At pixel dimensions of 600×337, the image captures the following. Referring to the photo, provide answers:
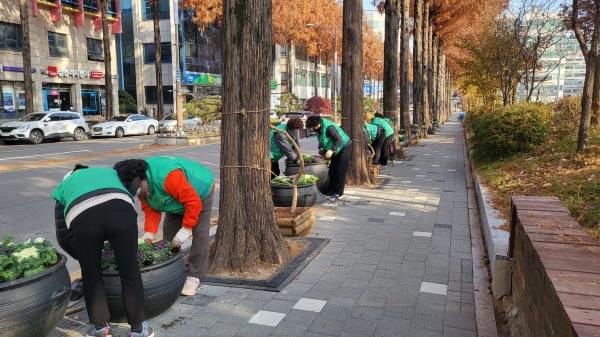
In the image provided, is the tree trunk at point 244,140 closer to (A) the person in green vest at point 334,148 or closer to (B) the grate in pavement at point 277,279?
(B) the grate in pavement at point 277,279

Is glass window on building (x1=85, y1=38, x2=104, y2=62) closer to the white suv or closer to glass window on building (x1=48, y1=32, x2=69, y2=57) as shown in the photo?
glass window on building (x1=48, y1=32, x2=69, y2=57)

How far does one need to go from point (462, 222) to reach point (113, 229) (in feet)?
18.6

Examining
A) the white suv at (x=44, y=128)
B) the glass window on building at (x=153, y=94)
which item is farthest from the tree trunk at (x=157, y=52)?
the glass window on building at (x=153, y=94)

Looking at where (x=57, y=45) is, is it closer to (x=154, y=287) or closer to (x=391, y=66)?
(x=391, y=66)

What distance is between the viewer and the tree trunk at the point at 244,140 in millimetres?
5086

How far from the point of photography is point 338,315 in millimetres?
4109

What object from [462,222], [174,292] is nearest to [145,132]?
[462,222]

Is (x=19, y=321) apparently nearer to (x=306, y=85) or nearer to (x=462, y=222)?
(x=462, y=222)

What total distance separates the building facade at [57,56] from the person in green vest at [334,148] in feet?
95.5

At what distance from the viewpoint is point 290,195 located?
732cm

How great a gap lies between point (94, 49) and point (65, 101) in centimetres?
508

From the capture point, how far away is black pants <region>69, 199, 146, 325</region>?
3229 mm

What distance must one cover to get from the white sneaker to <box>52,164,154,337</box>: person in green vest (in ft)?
2.74

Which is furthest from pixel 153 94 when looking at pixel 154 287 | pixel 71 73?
pixel 154 287
